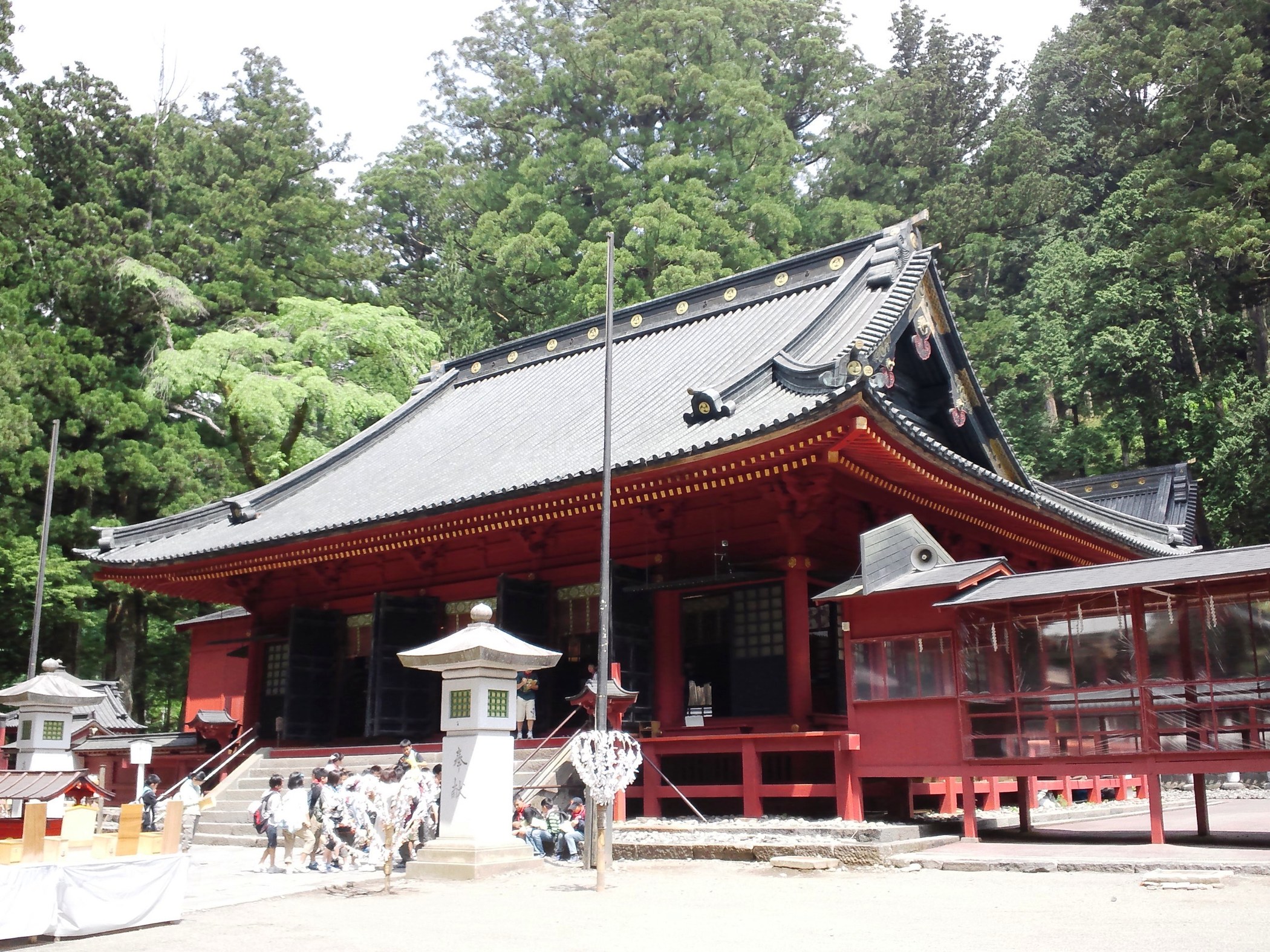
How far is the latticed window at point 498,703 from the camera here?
38.4 ft

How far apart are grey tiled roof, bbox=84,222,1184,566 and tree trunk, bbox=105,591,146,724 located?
12.2 m

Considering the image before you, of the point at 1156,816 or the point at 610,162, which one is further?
the point at 610,162

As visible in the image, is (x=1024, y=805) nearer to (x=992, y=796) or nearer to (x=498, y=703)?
(x=992, y=796)

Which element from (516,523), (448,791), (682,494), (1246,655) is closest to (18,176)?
(516,523)

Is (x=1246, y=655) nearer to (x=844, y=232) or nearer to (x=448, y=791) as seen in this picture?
(x=448, y=791)

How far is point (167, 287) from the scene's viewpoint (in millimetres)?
32906

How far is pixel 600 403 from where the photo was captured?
2020cm

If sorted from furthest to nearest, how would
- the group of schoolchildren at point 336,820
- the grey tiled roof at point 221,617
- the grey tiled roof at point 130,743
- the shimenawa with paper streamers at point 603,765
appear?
the grey tiled roof at point 221,617
the grey tiled roof at point 130,743
the group of schoolchildren at point 336,820
the shimenawa with paper streamers at point 603,765

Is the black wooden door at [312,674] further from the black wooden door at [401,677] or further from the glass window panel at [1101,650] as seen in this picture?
the glass window panel at [1101,650]

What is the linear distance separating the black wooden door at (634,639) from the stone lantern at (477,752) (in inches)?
158

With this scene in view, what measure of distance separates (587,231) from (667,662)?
90.8ft

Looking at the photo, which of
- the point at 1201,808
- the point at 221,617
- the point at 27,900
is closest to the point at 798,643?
the point at 1201,808

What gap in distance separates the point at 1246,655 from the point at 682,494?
22.4 ft

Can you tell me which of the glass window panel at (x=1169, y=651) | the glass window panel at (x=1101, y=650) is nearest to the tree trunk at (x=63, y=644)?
the glass window panel at (x=1101, y=650)
